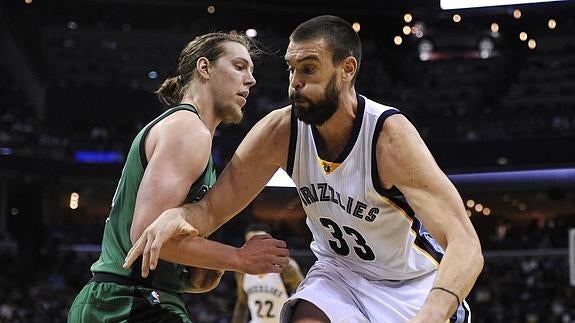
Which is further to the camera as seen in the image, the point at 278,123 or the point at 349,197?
the point at 278,123

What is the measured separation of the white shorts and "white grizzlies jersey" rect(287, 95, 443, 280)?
43 mm

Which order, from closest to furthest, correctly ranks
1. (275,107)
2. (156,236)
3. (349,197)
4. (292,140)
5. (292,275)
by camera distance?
(156,236) < (349,197) < (292,140) < (292,275) < (275,107)

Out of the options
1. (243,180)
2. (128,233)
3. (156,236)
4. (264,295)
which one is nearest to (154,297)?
(128,233)

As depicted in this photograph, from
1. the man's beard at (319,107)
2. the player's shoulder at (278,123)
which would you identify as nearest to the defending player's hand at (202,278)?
the player's shoulder at (278,123)

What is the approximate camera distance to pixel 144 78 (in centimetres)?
2511

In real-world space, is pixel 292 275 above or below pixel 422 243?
below

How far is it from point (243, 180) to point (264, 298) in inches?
182

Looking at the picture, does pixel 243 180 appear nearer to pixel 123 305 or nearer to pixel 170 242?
pixel 170 242

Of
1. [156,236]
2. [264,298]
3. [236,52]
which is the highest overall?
[236,52]

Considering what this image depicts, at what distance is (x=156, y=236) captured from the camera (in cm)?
338

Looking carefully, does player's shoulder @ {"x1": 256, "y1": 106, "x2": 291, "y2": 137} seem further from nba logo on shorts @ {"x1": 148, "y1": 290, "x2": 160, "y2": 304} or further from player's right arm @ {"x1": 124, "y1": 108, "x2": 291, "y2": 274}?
nba logo on shorts @ {"x1": 148, "y1": 290, "x2": 160, "y2": 304}

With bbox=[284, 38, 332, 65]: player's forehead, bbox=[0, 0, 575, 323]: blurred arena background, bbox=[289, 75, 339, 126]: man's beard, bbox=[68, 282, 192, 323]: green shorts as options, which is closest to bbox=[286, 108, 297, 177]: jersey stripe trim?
bbox=[289, 75, 339, 126]: man's beard

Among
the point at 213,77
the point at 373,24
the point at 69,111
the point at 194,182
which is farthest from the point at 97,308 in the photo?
the point at 373,24

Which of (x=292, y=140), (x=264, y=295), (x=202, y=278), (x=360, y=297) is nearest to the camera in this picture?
(x=360, y=297)
